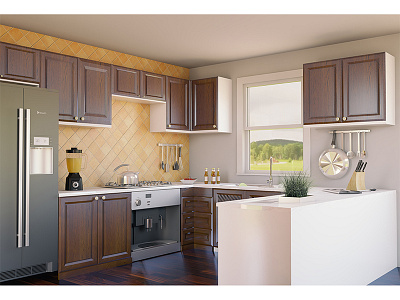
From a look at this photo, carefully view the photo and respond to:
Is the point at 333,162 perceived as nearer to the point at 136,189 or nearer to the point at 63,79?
the point at 136,189

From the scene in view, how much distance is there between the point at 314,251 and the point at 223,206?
0.69 m

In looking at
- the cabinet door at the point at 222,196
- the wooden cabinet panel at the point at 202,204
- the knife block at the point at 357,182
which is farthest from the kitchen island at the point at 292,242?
the wooden cabinet panel at the point at 202,204

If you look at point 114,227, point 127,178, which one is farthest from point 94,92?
point 114,227

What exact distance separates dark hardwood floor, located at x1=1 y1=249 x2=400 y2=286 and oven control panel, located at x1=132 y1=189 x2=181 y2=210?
23.3 inches

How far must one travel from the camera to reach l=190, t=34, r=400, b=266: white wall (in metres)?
4.61

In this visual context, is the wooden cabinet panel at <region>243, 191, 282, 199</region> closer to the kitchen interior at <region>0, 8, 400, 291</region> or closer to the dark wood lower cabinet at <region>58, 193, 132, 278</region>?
the kitchen interior at <region>0, 8, 400, 291</region>

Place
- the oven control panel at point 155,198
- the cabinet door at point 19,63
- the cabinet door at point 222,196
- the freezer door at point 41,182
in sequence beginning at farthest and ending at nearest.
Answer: the cabinet door at point 222,196
the oven control panel at point 155,198
the cabinet door at point 19,63
the freezer door at point 41,182

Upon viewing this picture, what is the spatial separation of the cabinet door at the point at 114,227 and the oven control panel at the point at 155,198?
11 cm

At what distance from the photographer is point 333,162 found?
16.2 ft

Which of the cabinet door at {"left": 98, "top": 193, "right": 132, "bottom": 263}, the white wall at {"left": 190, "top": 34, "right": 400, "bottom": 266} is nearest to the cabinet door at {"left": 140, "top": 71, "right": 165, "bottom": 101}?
the white wall at {"left": 190, "top": 34, "right": 400, "bottom": 266}

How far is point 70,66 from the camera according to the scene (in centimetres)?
451

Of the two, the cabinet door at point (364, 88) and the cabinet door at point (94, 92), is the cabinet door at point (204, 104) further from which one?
the cabinet door at point (364, 88)

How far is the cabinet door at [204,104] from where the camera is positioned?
570cm
